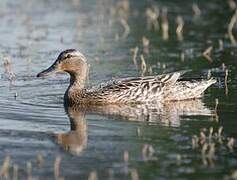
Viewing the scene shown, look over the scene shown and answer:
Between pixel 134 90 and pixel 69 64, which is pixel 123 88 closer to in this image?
pixel 134 90

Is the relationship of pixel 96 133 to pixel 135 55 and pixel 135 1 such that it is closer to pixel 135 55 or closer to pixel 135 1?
pixel 135 55

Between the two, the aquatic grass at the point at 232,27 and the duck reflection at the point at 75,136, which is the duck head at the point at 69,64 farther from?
the aquatic grass at the point at 232,27

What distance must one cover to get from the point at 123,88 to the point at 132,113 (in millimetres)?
933

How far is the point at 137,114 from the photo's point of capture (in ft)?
41.0

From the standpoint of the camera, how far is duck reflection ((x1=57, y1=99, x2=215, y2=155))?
10903 millimetres

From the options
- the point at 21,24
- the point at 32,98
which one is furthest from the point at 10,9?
the point at 32,98

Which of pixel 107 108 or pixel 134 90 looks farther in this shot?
pixel 134 90

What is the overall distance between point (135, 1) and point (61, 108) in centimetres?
1276

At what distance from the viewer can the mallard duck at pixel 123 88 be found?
44.1 feet

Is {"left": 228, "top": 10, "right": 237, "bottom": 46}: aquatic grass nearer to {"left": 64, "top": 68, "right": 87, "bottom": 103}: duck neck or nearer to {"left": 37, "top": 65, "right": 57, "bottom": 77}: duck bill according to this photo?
{"left": 64, "top": 68, "right": 87, "bottom": 103}: duck neck

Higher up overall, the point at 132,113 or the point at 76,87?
the point at 76,87

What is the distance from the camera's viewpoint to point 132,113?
12602mm

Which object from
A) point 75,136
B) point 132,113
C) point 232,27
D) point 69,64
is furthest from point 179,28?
point 75,136

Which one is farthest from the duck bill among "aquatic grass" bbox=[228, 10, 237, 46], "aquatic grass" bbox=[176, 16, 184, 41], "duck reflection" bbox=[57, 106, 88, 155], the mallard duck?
"aquatic grass" bbox=[176, 16, 184, 41]
